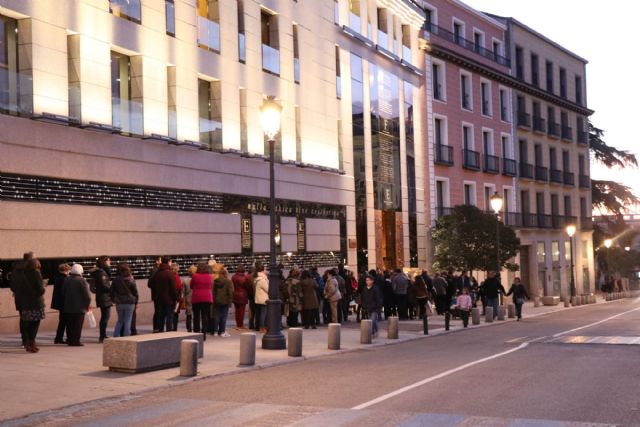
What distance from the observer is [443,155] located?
42.8m

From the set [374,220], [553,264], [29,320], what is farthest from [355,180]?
[553,264]

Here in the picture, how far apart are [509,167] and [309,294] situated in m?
30.8

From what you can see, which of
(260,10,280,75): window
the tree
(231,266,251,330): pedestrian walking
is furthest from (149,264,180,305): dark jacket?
the tree

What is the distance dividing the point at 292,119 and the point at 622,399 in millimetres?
21184

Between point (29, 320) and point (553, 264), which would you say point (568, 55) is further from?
point (29, 320)

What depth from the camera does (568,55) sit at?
60.5 meters

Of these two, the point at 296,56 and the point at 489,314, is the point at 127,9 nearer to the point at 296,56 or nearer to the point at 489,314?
the point at 296,56

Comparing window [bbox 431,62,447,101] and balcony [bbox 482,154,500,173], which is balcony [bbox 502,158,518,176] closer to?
balcony [bbox 482,154,500,173]

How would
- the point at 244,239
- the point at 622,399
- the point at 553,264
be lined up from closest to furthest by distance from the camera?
A: 1. the point at 622,399
2. the point at 244,239
3. the point at 553,264

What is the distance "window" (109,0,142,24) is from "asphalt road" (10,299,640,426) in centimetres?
1140

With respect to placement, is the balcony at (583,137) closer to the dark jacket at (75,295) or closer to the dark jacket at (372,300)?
the dark jacket at (372,300)

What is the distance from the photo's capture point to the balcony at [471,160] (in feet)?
148

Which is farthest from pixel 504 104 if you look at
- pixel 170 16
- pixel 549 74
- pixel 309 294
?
pixel 309 294

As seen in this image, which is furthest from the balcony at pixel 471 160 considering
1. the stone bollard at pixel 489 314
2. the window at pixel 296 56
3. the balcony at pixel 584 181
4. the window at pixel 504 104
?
the stone bollard at pixel 489 314
